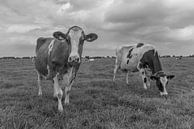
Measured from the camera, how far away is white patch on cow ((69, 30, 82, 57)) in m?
6.15

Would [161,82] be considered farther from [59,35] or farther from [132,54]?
[59,35]

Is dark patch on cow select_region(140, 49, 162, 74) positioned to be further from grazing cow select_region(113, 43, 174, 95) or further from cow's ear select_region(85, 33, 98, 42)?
cow's ear select_region(85, 33, 98, 42)

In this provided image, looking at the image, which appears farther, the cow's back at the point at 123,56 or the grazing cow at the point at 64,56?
the cow's back at the point at 123,56

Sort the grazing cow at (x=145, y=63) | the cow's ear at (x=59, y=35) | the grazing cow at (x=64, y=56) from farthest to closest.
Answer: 1. the grazing cow at (x=145, y=63)
2. the cow's ear at (x=59, y=35)
3. the grazing cow at (x=64, y=56)

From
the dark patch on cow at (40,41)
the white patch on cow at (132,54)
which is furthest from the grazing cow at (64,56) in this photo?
the white patch on cow at (132,54)

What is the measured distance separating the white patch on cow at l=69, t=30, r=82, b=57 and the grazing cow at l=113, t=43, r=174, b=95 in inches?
209

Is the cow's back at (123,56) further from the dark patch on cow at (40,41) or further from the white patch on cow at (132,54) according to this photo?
the dark patch on cow at (40,41)

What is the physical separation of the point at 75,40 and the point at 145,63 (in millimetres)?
6643

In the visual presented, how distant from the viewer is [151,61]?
11.7 m

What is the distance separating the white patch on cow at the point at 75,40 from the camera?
6.15m

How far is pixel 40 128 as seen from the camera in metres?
4.32

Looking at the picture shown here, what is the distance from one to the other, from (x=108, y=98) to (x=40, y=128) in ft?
13.9

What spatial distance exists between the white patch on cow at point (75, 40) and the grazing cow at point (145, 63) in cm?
532

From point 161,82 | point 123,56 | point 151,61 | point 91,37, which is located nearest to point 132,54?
point 123,56
